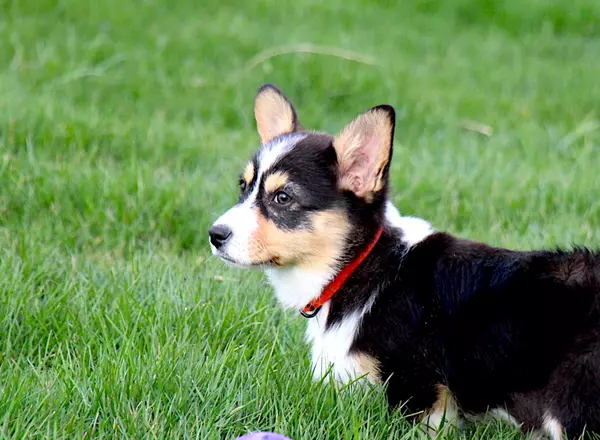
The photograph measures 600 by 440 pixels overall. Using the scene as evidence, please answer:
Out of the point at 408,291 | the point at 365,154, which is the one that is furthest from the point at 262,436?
the point at 365,154

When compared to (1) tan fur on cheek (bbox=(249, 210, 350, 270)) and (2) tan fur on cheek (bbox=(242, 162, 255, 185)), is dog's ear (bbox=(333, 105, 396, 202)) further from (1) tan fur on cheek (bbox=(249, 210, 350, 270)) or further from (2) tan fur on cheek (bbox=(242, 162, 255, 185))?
(2) tan fur on cheek (bbox=(242, 162, 255, 185))

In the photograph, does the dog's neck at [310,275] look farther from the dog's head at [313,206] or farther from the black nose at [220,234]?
the black nose at [220,234]

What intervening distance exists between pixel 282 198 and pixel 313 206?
0.13m

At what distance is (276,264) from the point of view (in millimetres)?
3531

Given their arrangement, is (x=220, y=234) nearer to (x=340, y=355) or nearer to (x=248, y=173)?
(x=248, y=173)

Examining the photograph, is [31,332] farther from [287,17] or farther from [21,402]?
[287,17]

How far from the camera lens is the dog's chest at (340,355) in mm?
3281

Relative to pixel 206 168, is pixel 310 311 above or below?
above

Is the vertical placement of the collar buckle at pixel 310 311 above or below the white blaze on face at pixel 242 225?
below

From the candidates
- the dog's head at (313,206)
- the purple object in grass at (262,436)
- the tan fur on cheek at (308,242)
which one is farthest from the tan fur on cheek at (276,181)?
the purple object in grass at (262,436)

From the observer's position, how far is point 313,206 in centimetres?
352

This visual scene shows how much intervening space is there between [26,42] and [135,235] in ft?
12.0

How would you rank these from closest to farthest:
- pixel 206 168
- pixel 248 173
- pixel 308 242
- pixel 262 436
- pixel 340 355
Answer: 1. pixel 262 436
2. pixel 340 355
3. pixel 308 242
4. pixel 248 173
5. pixel 206 168

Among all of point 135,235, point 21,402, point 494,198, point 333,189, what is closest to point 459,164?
point 494,198
